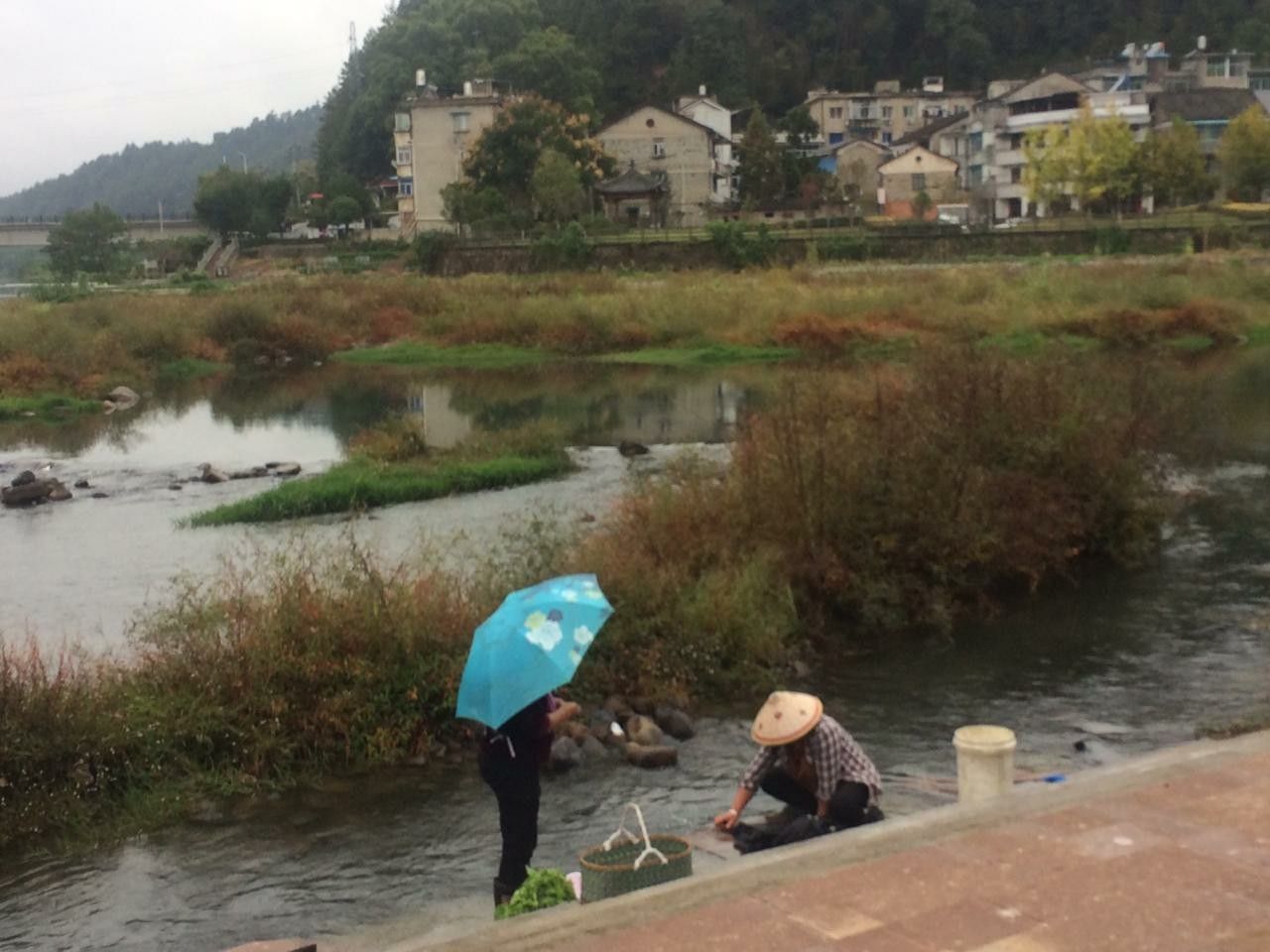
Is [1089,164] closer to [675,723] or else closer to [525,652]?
[675,723]

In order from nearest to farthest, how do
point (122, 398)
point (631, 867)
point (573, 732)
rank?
point (631, 867) → point (573, 732) → point (122, 398)

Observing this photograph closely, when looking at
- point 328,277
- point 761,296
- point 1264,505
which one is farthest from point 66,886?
point 328,277

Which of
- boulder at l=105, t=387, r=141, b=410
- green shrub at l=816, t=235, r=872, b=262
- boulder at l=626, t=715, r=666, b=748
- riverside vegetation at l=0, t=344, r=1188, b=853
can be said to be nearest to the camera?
riverside vegetation at l=0, t=344, r=1188, b=853

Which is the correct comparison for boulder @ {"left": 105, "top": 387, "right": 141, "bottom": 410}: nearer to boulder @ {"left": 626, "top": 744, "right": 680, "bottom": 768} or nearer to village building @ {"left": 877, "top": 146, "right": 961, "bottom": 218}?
boulder @ {"left": 626, "top": 744, "right": 680, "bottom": 768}

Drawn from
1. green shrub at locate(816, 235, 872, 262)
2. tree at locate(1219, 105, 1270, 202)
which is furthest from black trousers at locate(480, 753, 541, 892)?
tree at locate(1219, 105, 1270, 202)

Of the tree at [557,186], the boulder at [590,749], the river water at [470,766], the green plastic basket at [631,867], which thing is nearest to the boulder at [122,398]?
the river water at [470,766]

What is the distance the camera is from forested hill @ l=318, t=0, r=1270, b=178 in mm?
95812

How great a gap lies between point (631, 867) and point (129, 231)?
319ft

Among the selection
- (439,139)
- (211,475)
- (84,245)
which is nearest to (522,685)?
(211,475)

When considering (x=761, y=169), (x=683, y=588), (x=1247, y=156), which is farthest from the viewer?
(x=761, y=169)

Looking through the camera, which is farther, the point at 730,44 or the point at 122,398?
the point at 730,44

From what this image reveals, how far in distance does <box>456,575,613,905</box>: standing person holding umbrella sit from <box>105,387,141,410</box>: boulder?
33.5 meters

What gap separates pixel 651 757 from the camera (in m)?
10.9

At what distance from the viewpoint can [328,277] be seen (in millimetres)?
63250
